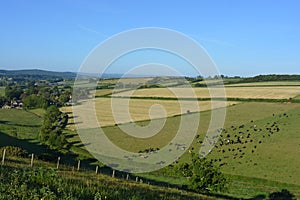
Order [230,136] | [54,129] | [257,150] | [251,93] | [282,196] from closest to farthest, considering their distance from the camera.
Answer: [282,196] < [257,150] < [230,136] < [54,129] < [251,93]

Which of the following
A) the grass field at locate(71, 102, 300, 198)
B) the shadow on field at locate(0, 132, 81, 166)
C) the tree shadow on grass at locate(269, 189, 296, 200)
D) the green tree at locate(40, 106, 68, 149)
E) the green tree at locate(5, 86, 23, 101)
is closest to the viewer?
the tree shadow on grass at locate(269, 189, 296, 200)

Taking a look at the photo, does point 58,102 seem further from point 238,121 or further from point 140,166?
point 140,166

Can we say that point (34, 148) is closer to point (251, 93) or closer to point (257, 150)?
point (257, 150)

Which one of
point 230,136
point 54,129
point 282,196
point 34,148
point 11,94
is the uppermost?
point 11,94

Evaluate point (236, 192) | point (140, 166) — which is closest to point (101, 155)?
point (140, 166)

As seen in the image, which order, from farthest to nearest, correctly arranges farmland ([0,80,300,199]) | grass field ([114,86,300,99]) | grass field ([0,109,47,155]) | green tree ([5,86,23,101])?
green tree ([5,86,23,101]) → grass field ([114,86,300,99]) → grass field ([0,109,47,155]) → farmland ([0,80,300,199])

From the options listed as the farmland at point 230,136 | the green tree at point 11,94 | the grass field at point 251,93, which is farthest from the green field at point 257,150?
the green tree at point 11,94

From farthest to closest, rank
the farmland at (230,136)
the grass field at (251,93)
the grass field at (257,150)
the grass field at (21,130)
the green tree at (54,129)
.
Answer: the grass field at (251,93), the grass field at (21,130), the green tree at (54,129), the farmland at (230,136), the grass field at (257,150)

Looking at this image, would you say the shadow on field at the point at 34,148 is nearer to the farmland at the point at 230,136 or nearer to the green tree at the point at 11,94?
the farmland at the point at 230,136

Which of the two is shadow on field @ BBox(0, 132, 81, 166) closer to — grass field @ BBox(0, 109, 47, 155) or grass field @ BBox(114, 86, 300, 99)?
grass field @ BBox(0, 109, 47, 155)

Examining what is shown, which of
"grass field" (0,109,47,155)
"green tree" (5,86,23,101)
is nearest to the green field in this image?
"grass field" (0,109,47,155)

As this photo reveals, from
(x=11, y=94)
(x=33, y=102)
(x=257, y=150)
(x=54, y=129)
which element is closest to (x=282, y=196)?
(x=257, y=150)

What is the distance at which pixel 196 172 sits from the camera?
90.7ft

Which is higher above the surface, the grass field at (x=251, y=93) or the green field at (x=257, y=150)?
the grass field at (x=251, y=93)
